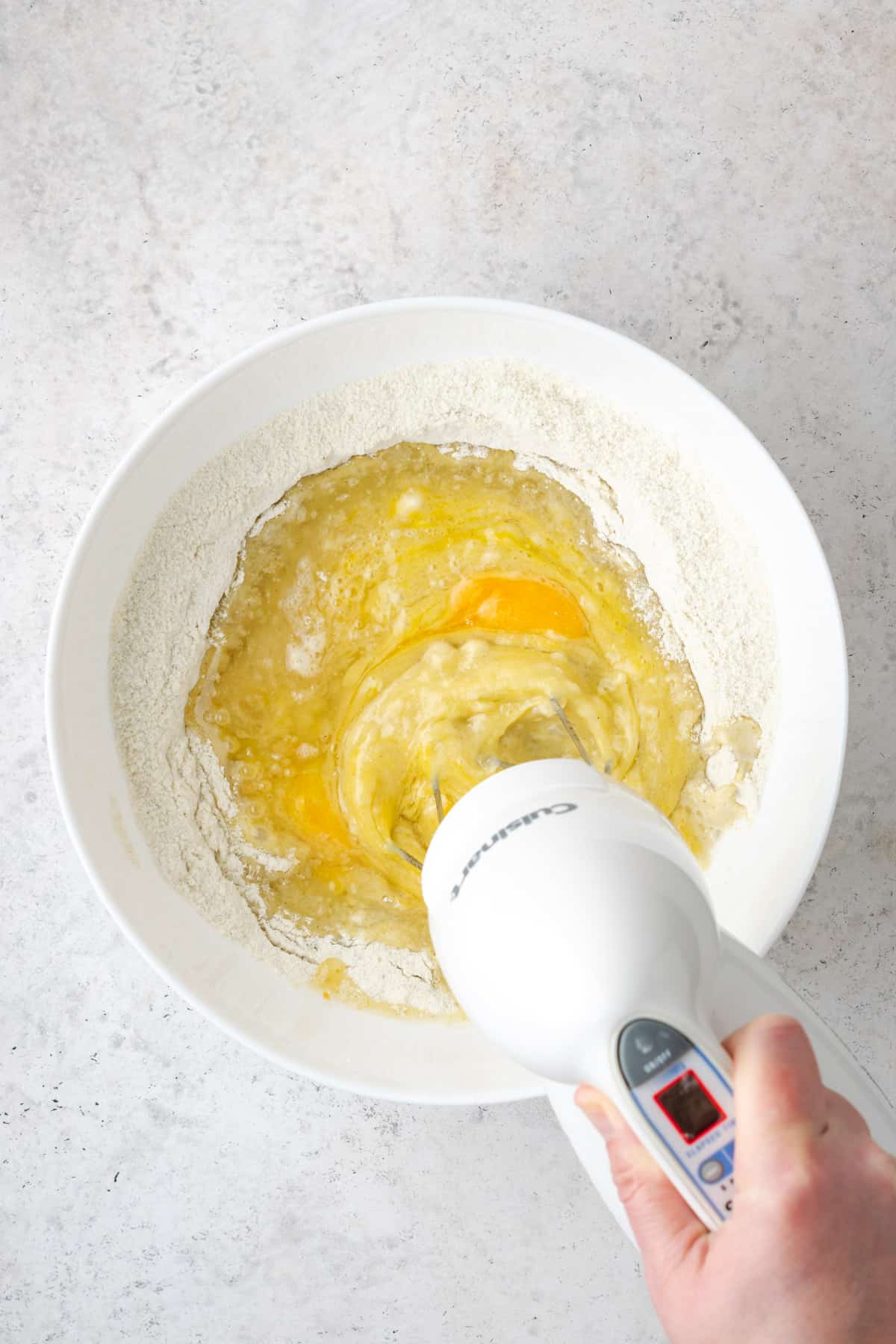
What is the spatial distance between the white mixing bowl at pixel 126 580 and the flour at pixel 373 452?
0.02m

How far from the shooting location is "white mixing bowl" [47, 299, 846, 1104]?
999mm

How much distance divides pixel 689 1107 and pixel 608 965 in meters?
0.10

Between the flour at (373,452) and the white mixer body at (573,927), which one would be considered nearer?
the white mixer body at (573,927)

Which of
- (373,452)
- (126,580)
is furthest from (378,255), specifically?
(126,580)

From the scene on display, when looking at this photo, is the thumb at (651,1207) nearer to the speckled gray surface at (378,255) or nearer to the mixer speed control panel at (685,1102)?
the mixer speed control panel at (685,1102)

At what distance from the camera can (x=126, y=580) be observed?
106 centimetres

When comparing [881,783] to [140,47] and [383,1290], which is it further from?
[140,47]

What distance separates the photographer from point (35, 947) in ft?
4.14

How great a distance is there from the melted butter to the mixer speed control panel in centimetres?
50

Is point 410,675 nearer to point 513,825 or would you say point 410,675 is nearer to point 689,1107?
point 513,825

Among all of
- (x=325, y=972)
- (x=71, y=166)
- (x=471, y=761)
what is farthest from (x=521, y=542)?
(x=71, y=166)

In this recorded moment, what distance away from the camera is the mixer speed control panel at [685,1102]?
637mm

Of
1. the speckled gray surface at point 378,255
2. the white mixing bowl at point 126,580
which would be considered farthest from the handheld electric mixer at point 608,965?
the speckled gray surface at point 378,255

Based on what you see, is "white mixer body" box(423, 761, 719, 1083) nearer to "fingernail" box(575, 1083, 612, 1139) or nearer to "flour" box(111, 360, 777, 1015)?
"fingernail" box(575, 1083, 612, 1139)
